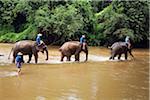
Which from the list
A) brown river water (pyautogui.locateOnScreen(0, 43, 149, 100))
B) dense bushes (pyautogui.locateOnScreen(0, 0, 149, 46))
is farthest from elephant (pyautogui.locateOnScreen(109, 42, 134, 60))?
dense bushes (pyautogui.locateOnScreen(0, 0, 149, 46))

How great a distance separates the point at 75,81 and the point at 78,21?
14962 mm

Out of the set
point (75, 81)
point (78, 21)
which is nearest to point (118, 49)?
point (75, 81)

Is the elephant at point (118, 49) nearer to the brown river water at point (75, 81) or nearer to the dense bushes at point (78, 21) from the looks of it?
the brown river water at point (75, 81)

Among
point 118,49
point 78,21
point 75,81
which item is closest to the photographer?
point 75,81

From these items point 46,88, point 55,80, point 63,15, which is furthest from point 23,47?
point 63,15

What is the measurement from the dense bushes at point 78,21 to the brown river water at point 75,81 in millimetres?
9696

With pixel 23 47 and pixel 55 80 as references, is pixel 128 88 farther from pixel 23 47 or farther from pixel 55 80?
pixel 23 47

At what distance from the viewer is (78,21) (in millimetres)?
26875

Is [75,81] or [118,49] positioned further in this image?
[118,49]

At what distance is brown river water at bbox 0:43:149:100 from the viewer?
10.0 m

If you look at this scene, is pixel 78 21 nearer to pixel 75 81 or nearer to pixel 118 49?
pixel 118 49

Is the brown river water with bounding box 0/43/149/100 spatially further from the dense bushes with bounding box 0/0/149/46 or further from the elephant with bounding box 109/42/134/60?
the dense bushes with bounding box 0/0/149/46

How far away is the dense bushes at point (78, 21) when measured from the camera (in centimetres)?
2648

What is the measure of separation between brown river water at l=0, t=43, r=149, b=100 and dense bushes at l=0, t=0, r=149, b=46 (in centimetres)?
970
